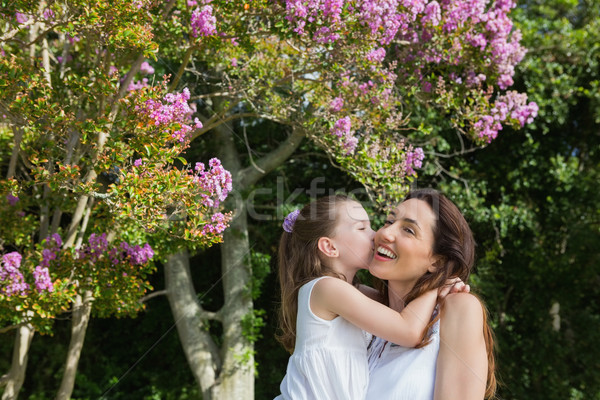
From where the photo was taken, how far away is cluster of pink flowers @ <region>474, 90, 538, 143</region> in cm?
500

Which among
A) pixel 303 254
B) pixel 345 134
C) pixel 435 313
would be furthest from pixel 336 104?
pixel 435 313

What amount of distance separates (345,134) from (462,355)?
8.99 feet

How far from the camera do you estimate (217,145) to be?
665cm

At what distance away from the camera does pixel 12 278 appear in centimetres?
381

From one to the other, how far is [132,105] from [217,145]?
10.6ft

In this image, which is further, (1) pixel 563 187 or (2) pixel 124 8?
(1) pixel 563 187

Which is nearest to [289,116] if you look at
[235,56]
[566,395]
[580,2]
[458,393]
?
[235,56]

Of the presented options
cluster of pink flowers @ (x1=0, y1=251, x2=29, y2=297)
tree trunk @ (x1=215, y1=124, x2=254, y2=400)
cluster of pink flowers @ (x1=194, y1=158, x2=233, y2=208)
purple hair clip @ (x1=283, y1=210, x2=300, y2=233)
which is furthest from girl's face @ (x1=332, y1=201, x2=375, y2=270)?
tree trunk @ (x1=215, y1=124, x2=254, y2=400)

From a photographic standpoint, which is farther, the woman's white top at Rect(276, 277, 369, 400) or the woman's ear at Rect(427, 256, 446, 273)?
the woman's ear at Rect(427, 256, 446, 273)

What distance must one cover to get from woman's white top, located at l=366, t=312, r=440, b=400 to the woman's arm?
0.04m

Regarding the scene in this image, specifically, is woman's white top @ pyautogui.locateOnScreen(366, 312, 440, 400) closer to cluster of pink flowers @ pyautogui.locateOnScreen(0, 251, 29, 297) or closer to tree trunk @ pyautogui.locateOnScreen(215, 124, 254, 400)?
cluster of pink flowers @ pyautogui.locateOnScreen(0, 251, 29, 297)

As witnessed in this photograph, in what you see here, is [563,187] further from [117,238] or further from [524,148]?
[117,238]

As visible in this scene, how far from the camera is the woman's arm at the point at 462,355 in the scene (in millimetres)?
1951

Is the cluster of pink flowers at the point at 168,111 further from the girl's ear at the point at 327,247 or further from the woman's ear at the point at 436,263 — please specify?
the woman's ear at the point at 436,263
